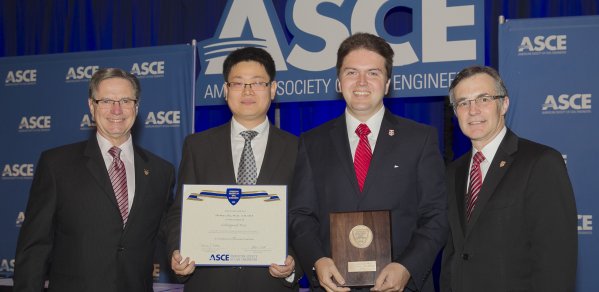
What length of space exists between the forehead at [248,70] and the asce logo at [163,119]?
2.60 m

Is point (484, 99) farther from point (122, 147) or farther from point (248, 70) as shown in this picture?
point (122, 147)

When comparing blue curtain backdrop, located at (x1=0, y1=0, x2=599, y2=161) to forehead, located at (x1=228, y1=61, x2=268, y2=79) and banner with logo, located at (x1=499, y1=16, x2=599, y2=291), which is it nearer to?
banner with logo, located at (x1=499, y1=16, x2=599, y2=291)

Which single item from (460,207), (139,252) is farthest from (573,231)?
(139,252)

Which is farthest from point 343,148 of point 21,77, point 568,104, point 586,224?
point 21,77

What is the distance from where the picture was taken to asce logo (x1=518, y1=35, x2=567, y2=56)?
4781 millimetres

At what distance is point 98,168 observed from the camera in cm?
324

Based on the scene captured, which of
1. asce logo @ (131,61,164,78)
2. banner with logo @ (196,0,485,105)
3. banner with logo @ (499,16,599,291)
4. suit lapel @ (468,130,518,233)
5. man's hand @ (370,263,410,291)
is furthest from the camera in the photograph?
asce logo @ (131,61,164,78)

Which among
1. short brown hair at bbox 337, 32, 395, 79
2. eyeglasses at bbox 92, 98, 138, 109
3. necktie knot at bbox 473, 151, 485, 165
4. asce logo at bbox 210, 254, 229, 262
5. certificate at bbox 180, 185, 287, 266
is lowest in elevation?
asce logo at bbox 210, 254, 229, 262

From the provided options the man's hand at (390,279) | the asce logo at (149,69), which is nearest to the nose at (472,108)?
the man's hand at (390,279)

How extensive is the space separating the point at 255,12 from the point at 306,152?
2926 mm

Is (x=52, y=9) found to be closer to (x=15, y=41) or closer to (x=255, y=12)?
(x=15, y=41)

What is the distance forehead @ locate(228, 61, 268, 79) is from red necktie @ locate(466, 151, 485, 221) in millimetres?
1150

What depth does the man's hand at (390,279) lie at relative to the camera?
103 inches

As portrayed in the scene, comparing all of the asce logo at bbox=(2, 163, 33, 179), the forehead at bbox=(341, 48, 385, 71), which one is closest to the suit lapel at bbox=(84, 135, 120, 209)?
the forehead at bbox=(341, 48, 385, 71)
